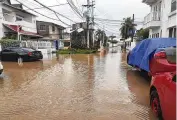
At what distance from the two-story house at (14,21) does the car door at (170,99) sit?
22.8 metres

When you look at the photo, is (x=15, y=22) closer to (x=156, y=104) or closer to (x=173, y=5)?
(x=173, y=5)

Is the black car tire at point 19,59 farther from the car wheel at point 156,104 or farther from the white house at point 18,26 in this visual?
the car wheel at point 156,104

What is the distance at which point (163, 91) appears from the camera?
442 centimetres

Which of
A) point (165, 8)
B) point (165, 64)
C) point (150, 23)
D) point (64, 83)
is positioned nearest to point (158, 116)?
point (165, 64)

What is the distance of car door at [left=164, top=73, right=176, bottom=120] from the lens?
150 inches

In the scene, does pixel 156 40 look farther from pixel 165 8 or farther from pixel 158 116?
pixel 165 8

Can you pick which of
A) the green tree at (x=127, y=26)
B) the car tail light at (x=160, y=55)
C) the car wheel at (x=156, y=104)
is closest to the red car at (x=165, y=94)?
the car wheel at (x=156, y=104)

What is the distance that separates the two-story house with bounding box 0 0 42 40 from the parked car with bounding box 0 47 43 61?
5.79 metres

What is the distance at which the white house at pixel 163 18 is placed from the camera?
16188mm

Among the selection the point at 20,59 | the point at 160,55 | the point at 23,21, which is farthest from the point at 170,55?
the point at 23,21

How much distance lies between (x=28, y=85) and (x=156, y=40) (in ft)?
18.3

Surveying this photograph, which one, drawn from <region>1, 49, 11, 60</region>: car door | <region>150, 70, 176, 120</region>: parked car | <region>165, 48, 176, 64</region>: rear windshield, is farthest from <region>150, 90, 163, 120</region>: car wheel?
<region>1, 49, 11, 60</region>: car door

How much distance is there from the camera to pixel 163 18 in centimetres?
1867

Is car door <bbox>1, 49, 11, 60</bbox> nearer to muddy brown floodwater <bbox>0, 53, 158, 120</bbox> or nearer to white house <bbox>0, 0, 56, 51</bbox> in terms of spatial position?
white house <bbox>0, 0, 56, 51</bbox>
